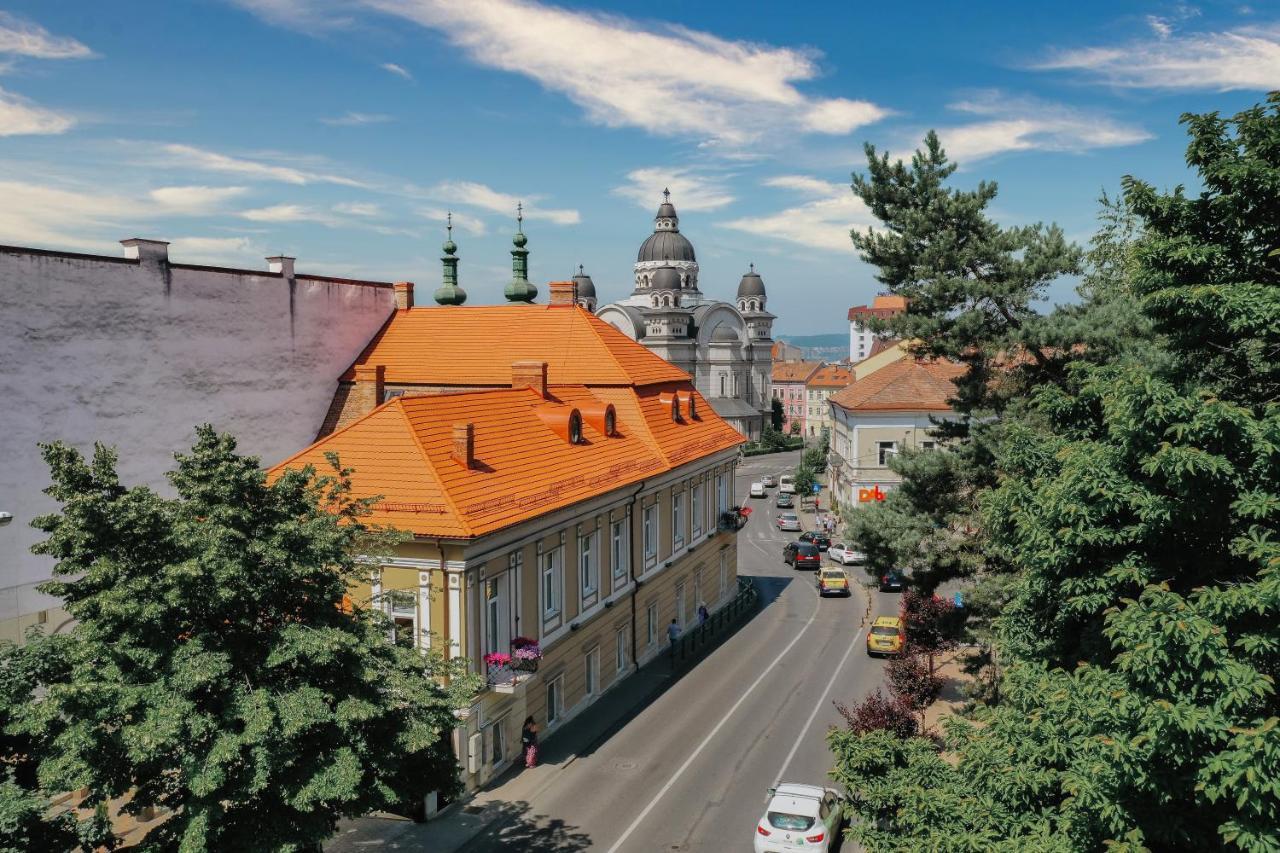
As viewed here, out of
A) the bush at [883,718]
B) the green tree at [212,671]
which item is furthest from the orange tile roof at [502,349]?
the green tree at [212,671]

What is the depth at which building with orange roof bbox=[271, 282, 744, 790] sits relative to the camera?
2138 cm

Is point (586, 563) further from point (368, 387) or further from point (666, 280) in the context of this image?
point (666, 280)

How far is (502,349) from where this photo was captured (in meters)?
34.2

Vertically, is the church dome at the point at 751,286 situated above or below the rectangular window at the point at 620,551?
above

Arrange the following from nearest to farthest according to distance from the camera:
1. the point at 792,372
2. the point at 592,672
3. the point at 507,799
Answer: the point at 507,799 < the point at 592,672 < the point at 792,372

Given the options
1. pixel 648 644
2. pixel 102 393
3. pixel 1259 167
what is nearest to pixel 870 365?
pixel 648 644

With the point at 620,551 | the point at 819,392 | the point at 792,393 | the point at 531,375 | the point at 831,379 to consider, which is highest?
the point at 531,375

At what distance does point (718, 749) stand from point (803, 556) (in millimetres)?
26552

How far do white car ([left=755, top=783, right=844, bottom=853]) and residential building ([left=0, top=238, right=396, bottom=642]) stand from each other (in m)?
16.0

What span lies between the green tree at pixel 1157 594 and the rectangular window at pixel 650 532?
16.7 m

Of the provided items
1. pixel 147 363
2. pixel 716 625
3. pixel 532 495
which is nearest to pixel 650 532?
pixel 716 625

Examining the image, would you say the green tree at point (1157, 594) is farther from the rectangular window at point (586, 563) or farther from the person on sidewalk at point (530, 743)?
the rectangular window at point (586, 563)

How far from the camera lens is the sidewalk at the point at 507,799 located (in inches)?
766

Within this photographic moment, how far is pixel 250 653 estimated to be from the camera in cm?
1323
